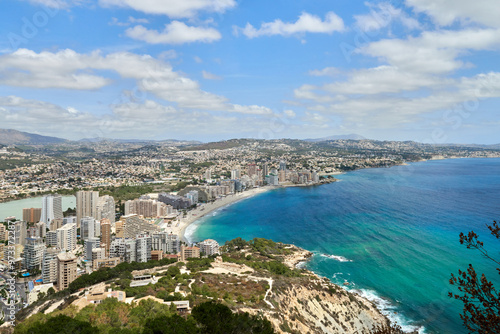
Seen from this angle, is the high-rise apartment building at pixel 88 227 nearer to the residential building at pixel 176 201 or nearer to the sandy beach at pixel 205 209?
the sandy beach at pixel 205 209

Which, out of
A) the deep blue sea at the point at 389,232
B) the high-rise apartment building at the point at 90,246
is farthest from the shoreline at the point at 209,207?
the high-rise apartment building at the point at 90,246

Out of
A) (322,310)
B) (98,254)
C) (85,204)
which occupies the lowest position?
(98,254)

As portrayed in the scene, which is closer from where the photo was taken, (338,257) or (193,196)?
(338,257)

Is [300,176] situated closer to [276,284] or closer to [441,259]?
[441,259]

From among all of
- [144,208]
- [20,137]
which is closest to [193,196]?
[144,208]

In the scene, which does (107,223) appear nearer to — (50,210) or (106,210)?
(106,210)

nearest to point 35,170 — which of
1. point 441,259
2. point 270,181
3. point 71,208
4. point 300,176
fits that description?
point 71,208

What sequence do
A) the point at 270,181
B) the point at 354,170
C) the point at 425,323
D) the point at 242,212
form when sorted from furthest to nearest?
the point at 354,170
the point at 270,181
the point at 242,212
the point at 425,323
